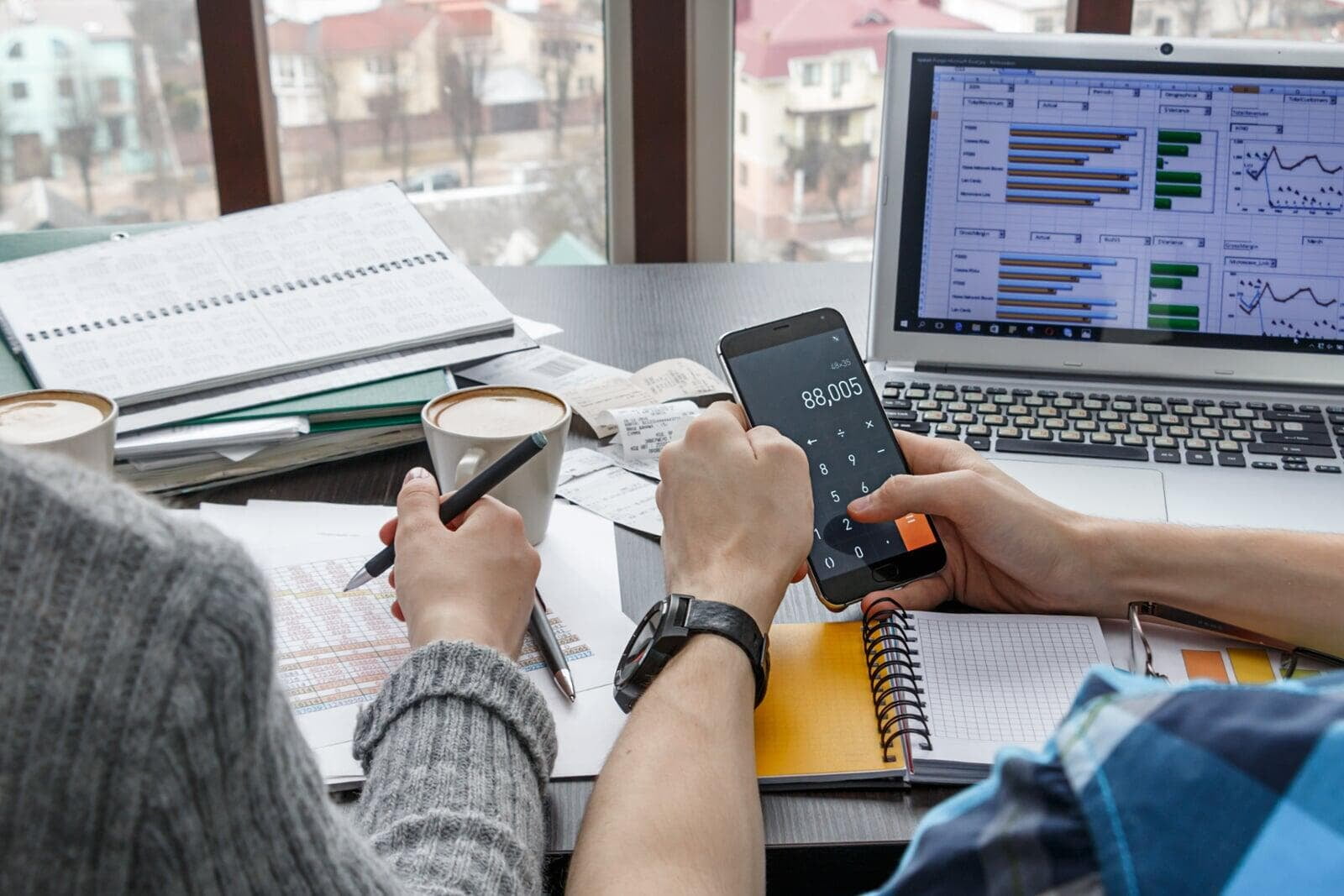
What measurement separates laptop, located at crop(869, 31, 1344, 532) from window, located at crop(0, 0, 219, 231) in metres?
1.60

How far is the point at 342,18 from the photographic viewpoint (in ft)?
7.44

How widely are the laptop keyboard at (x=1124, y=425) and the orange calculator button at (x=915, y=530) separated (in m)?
0.20

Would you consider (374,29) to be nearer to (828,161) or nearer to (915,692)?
(828,161)

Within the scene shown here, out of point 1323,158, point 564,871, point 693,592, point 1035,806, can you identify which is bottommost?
point 564,871

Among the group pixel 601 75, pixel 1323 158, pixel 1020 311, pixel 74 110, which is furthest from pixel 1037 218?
pixel 74 110

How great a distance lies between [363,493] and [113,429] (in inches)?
7.9

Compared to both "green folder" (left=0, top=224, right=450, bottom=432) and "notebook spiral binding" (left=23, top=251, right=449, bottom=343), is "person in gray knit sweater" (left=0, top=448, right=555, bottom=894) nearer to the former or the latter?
"green folder" (left=0, top=224, right=450, bottom=432)

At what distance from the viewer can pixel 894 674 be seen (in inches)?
30.6

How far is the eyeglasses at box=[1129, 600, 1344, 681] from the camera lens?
801 mm

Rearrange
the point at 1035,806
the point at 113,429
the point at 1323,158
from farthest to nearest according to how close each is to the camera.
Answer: the point at 1323,158 < the point at 113,429 < the point at 1035,806

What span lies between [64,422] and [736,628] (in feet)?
1.79

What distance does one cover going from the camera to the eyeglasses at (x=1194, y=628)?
31.5 inches

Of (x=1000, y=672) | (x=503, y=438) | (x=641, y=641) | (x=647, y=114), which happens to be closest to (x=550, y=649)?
(x=641, y=641)

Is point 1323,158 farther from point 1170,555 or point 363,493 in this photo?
point 363,493
